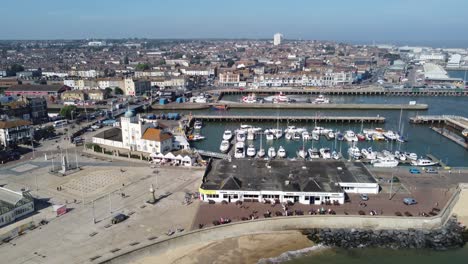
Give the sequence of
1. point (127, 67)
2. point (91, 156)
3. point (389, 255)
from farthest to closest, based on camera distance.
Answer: point (127, 67) < point (91, 156) < point (389, 255)

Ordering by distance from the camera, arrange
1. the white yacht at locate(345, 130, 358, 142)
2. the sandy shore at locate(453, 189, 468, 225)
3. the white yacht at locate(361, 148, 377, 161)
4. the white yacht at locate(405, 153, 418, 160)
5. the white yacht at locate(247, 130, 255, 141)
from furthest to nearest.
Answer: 1. the white yacht at locate(247, 130, 255, 141)
2. the white yacht at locate(345, 130, 358, 142)
3. the white yacht at locate(361, 148, 377, 161)
4. the white yacht at locate(405, 153, 418, 160)
5. the sandy shore at locate(453, 189, 468, 225)

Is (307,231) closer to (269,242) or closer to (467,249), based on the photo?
(269,242)

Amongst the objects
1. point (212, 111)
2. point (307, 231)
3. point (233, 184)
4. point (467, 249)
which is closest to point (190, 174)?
point (233, 184)

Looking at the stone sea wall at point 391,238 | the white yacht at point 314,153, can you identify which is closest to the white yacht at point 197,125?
the white yacht at point 314,153

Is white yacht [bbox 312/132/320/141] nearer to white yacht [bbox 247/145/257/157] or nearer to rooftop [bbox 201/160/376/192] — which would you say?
white yacht [bbox 247/145/257/157]

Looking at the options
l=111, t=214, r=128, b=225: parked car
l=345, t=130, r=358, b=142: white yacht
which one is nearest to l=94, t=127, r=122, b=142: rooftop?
l=111, t=214, r=128, b=225: parked car

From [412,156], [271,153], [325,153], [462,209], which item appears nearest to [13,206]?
[271,153]
